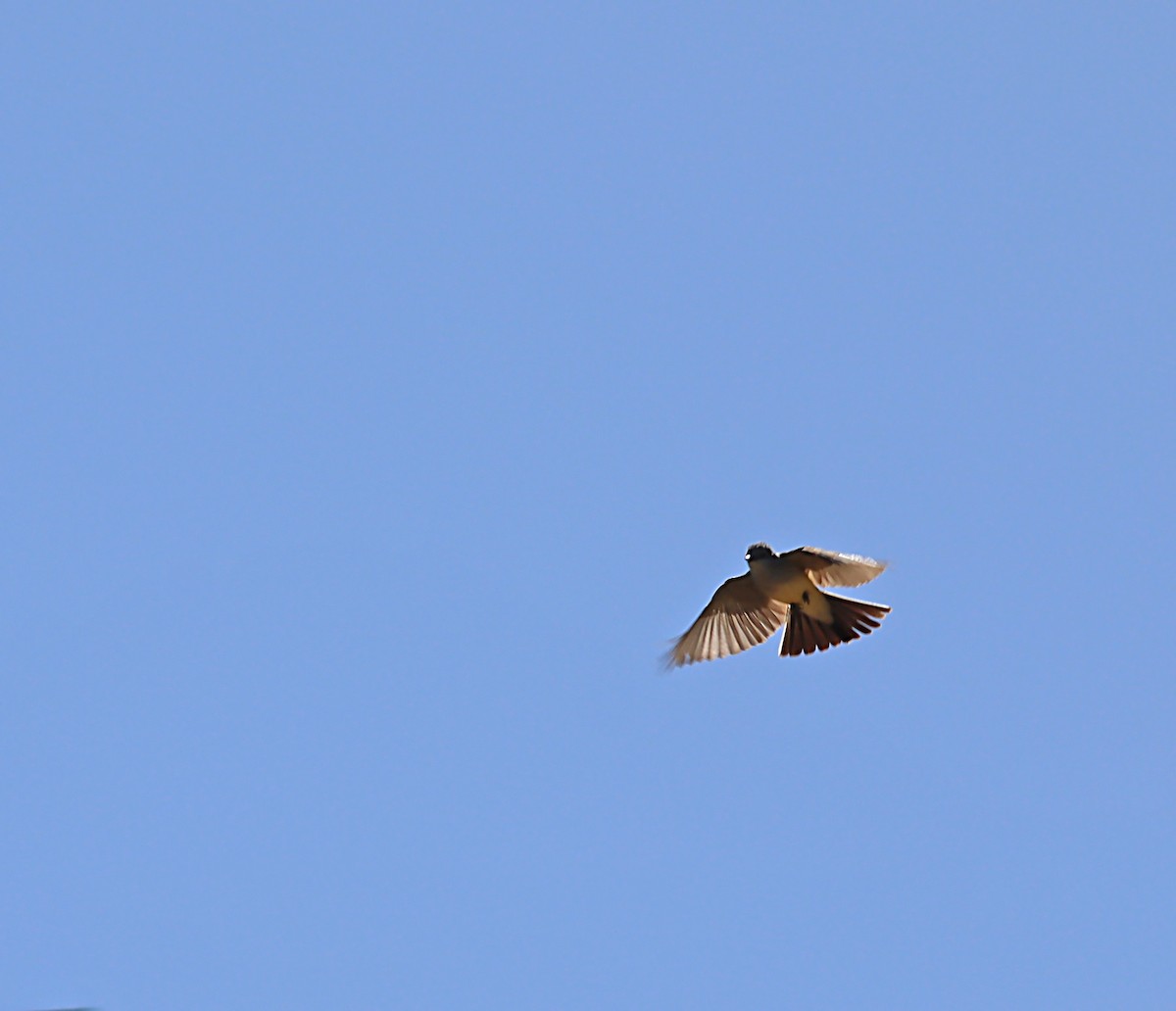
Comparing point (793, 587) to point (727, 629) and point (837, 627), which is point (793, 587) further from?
point (727, 629)

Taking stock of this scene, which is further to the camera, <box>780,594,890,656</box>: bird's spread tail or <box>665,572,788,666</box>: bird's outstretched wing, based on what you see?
<box>665,572,788,666</box>: bird's outstretched wing

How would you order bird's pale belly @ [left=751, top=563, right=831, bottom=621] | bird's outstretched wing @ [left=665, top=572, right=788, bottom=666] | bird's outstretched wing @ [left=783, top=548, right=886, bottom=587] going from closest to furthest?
bird's outstretched wing @ [left=783, top=548, right=886, bottom=587] → bird's pale belly @ [left=751, top=563, right=831, bottom=621] → bird's outstretched wing @ [left=665, top=572, right=788, bottom=666]

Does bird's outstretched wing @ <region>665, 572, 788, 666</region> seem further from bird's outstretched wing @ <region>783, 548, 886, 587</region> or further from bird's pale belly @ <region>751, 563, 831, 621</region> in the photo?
bird's outstretched wing @ <region>783, 548, 886, 587</region>

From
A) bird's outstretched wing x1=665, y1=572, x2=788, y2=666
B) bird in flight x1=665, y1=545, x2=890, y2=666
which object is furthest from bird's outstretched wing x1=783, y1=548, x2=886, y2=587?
bird's outstretched wing x1=665, y1=572, x2=788, y2=666

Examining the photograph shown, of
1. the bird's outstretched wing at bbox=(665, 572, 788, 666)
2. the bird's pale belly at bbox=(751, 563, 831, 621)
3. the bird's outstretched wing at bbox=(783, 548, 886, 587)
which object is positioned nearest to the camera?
the bird's outstretched wing at bbox=(783, 548, 886, 587)

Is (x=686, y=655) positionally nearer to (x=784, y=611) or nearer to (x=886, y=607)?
(x=784, y=611)

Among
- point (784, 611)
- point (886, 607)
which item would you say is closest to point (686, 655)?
point (784, 611)
